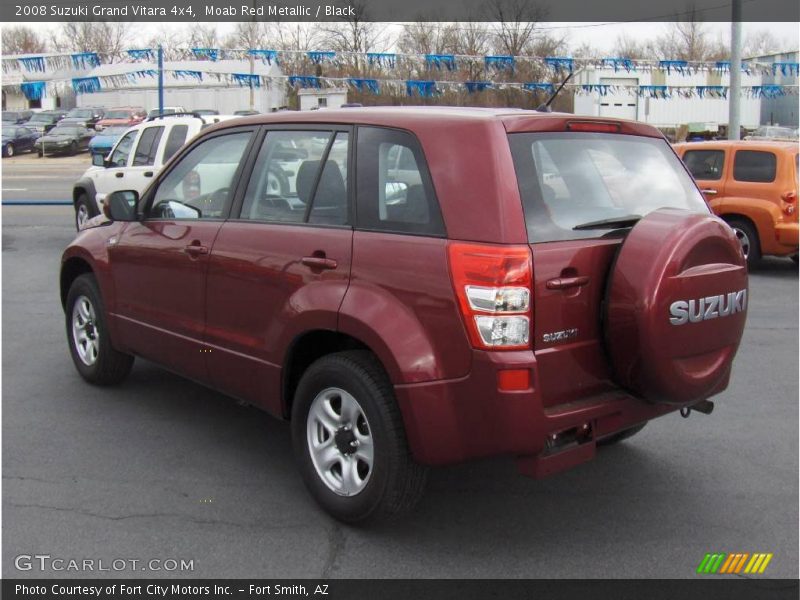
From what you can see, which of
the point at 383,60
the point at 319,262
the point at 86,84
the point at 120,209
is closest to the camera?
the point at 319,262

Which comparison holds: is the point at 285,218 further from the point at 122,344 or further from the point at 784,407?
the point at 784,407

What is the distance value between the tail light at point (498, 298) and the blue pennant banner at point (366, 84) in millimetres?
21675

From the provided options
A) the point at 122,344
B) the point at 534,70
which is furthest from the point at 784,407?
the point at 534,70

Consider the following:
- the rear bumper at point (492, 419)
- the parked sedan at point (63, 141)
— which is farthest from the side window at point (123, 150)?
the parked sedan at point (63, 141)

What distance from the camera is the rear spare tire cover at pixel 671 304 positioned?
11.5 feet

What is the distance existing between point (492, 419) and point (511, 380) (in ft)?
0.58

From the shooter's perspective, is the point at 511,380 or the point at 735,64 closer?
the point at 511,380

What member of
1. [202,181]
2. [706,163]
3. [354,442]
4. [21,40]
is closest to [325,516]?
[354,442]

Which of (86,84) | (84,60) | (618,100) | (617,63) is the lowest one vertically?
(618,100)

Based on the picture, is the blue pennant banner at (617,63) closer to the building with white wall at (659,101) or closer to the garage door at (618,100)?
the building with white wall at (659,101)

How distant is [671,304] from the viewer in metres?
3.52

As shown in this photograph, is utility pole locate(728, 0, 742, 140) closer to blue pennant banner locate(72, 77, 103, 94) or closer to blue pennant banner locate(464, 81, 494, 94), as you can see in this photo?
blue pennant banner locate(464, 81, 494, 94)

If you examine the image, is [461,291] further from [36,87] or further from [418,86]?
[36,87]

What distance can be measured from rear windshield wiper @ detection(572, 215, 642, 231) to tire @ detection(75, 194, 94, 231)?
36.9ft
